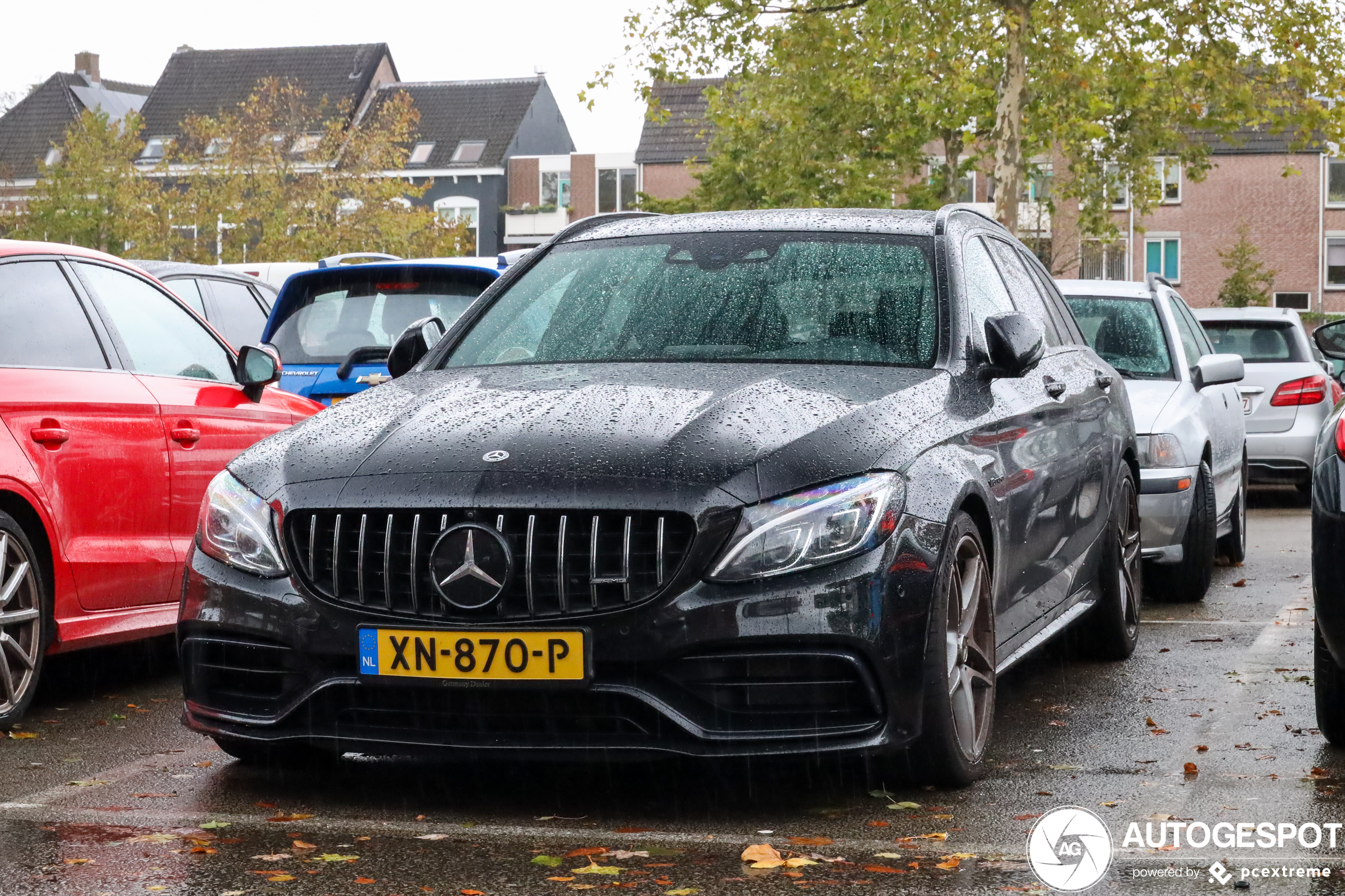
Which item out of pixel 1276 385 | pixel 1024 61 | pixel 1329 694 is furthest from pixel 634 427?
pixel 1024 61

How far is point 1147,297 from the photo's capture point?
10.7 metres

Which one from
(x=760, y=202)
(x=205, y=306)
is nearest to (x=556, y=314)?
(x=205, y=306)

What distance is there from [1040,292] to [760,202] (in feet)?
120

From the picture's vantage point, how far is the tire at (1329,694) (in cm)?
551

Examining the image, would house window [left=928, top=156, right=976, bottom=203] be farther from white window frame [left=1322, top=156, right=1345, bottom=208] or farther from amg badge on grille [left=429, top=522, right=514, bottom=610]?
amg badge on grille [left=429, top=522, right=514, bottom=610]

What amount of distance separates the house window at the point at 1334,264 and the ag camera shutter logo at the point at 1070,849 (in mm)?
59647

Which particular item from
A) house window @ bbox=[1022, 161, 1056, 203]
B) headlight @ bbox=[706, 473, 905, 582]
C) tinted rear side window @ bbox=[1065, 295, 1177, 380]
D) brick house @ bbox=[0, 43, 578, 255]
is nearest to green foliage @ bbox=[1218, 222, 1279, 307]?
house window @ bbox=[1022, 161, 1056, 203]

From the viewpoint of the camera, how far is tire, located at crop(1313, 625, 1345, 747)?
5.51 metres

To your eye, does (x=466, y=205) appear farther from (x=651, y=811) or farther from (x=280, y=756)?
(x=651, y=811)

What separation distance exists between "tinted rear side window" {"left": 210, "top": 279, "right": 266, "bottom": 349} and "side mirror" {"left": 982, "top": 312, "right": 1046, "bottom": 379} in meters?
9.28

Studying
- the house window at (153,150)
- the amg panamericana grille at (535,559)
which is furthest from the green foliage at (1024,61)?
the house window at (153,150)

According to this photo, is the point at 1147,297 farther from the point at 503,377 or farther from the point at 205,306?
the point at 205,306

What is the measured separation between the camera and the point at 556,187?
68.1 m

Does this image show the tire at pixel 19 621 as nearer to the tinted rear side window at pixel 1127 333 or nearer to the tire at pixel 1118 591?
the tire at pixel 1118 591
